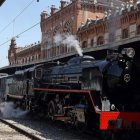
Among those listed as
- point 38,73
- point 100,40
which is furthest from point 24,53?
point 38,73

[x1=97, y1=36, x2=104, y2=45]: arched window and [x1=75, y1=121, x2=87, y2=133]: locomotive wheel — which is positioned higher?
[x1=97, y1=36, x2=104, y2=45]: arched window

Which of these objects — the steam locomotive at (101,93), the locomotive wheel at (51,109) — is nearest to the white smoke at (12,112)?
the locomotive wheel at (51,109)

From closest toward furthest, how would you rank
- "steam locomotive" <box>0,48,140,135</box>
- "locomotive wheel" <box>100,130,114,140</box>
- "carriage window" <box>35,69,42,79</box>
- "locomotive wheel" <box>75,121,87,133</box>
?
"steam locomotive" <box>0,48,140,135</box>
"locomotive wheel" <box>100,130,114,140</box>
"locomotive wheel" <box>75,121,87,133</box>
"carriage window" <box>35,69,42,79</box>

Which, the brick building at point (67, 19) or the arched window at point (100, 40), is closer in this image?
the arched window at point (100, 40)

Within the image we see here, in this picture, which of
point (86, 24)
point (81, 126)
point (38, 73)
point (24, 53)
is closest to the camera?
point (81, 126)

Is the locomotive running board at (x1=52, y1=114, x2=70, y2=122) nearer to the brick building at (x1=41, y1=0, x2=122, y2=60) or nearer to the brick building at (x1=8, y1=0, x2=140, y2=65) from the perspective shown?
the brick building at (x1=8, y1=0, x2=140, y2=65)

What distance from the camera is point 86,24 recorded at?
163ft

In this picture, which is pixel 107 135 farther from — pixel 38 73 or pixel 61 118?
pixel 38 73

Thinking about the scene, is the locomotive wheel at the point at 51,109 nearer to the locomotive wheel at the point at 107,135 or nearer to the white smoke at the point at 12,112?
the locomotive wheel at the point at 107,135

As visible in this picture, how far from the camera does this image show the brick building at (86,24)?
132ft

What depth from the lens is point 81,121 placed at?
39.4ft

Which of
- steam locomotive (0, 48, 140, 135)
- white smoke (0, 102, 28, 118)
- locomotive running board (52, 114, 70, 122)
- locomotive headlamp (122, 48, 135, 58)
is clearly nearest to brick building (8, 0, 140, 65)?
white smoke (0, 102, 28, 118)

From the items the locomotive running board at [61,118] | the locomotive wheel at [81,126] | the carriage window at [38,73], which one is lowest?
the locomotive wheel at [81,126]

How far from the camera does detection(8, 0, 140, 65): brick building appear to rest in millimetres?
40219
